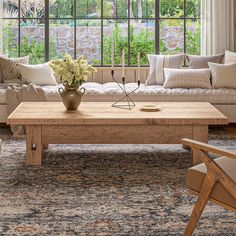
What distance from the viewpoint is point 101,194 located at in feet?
13.3

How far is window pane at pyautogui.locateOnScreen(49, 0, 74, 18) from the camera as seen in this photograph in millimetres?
7938

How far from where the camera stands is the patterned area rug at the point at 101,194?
334 centimetres

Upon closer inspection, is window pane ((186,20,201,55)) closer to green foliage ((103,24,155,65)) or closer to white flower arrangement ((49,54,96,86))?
green foliage ((103,24,155,65))

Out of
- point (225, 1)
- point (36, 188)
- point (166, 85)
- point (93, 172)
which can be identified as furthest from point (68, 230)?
point (225, 1)

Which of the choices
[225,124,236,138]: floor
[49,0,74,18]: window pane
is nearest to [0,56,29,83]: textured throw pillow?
[49,0,74,18]: window pane

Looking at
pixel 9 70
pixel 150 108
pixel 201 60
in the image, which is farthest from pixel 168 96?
pixel 9 70

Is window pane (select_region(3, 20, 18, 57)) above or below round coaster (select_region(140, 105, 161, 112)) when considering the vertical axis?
above

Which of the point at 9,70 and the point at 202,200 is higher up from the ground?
the point at 9,70

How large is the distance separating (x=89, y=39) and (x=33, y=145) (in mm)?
3375

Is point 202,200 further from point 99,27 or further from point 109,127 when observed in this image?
point 99,27

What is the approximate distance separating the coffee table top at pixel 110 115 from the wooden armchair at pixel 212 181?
1706 millimetres

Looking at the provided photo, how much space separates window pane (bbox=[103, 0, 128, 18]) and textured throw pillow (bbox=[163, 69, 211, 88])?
138cm

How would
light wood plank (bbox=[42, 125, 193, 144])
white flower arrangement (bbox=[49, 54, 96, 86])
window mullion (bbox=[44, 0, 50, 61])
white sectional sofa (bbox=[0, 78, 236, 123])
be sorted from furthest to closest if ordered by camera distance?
window mullion (bbox=[44, 0, 50, 61]) → white sectional sofa (bbox=[0, 78, 236, 123]) → white flower arrangement (bbox=[49, 54, 96, 86]) → light wood plank (bbox=[42, 125, 193, 144])

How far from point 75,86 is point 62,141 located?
556 mm
